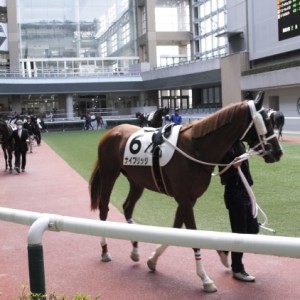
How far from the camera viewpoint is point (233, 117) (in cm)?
418

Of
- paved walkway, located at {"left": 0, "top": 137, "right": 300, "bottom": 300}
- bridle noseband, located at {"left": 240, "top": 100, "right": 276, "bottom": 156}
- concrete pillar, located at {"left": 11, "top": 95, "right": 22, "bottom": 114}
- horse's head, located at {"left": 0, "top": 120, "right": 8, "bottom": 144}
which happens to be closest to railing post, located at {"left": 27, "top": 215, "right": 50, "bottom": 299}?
paved walkway, located at {"left": 0, "top": 137, "right": 300, "bottom": 300}

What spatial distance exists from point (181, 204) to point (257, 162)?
435 inches

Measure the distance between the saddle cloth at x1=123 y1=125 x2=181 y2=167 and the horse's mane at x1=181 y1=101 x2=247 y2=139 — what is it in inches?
9.2

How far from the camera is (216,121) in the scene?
4.27 m

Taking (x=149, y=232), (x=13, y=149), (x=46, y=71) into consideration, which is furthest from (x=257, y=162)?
(x=46, y=71)

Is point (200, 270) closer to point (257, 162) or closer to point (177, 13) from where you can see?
point (257, 162)

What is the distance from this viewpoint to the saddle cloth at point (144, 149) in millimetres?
4527

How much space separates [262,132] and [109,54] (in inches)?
2503

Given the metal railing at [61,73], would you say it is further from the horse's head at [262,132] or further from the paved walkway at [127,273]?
the horse's head at [262,132]

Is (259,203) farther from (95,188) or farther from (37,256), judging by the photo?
(37,256)

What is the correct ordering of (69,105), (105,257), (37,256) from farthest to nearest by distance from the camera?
(69,105) < (105,257) < (37,256)

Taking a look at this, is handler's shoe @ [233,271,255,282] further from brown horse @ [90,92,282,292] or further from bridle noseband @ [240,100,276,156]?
bridle noseband @ [240,100,276,156]

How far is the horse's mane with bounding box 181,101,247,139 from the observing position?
4.20 meters

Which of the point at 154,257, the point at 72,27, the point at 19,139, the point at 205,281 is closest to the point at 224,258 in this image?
the point at 205,281
